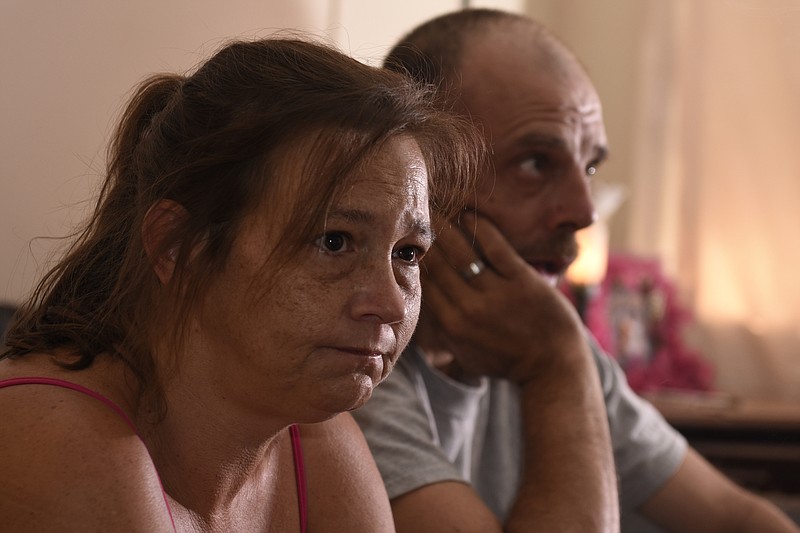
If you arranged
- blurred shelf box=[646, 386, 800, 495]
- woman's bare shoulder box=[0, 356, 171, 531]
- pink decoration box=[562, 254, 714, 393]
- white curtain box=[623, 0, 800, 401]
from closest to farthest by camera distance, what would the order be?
woman's bare shoulder box=[0, 356, 171, 531] → blurred shelf box=[646, 386, 800, 495] → pink decoration box=[562, 254, 714, 393] → white curtain box=[623, 0, 800, 401]

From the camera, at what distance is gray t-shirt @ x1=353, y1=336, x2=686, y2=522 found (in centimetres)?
100

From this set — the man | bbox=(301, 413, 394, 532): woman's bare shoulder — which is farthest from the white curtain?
bbox=(301, 413, 394, 532): woman's bare shoulder

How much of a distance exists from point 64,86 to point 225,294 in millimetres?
570

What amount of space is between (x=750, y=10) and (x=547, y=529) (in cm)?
247

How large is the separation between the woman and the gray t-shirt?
28 centimetres

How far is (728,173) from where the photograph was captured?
2990mm

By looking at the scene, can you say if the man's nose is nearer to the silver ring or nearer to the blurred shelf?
the silver ring

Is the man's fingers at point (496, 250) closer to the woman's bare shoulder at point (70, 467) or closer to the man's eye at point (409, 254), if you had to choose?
the man's eye at point (409, 254)

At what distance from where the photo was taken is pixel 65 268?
2.47 feet

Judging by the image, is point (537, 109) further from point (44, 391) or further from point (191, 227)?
point (44, 391)

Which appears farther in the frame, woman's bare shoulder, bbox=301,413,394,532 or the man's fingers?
the man's fingers

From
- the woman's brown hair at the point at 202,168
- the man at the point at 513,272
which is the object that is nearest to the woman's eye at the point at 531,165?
the man at the point at 513,272

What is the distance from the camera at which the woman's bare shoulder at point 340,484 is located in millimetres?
793

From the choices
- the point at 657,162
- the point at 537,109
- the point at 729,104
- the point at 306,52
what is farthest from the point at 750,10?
the point at 306,52
